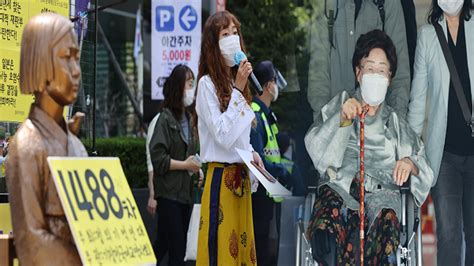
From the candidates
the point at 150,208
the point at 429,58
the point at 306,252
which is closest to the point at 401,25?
the point at 429,58

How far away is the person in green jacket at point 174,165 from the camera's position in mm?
8898

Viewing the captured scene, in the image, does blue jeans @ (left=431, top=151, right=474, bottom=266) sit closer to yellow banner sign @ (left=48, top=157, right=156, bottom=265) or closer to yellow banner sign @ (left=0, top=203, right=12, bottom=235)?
yellow banner sign @ (left=0, top=203, right=12, bottom=235)

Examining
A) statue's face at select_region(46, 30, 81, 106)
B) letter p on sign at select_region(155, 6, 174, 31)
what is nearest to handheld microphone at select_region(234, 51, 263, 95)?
statue's face at select_region(46, 30, 81, 106)

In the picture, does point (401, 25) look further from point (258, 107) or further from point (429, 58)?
point (258, 107)

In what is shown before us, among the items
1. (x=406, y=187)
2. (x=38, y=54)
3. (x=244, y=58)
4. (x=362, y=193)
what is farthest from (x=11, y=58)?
(x=406, y=187)

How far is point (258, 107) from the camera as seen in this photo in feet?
28.0

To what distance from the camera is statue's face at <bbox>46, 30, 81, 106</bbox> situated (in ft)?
13.9

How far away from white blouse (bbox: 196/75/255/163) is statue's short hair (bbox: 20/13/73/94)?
229cm

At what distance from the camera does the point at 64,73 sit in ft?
13.9

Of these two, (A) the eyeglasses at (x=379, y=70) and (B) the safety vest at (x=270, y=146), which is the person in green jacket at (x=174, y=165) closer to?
(B) the safety vest at (x=270, y=146)

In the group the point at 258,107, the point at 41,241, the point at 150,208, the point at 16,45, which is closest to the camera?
the point at 41,241

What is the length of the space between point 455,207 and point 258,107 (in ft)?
5.79

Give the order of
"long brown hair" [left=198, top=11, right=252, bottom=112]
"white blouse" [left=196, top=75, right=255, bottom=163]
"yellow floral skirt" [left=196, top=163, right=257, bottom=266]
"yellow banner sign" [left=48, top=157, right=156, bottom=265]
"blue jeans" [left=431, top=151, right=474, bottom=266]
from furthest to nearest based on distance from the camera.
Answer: "blue jeans" [left=431, top=151, right=474, bottom=266], "long brown hair" [left=198, top=11, right=252, bottom=112], "yellow floral skirt" [left=196, top=163, right=257, bottom=266], "white blouse" [left=196, top=75, right=255, bottom=163], "yellow banner sign" [left=48, top=157, right=156, bottom=265]

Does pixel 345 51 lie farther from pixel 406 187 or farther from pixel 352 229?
pixel 352 229
